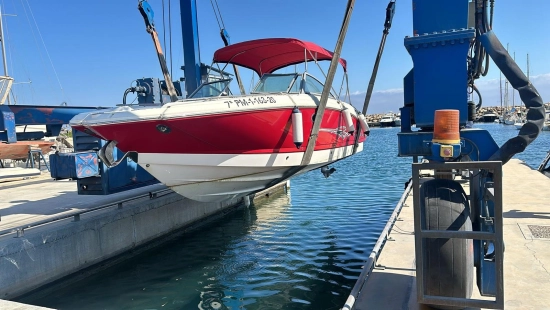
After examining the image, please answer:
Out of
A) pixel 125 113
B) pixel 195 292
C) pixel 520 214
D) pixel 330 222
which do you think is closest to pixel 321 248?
pixel 330 222

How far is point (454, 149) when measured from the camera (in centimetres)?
293

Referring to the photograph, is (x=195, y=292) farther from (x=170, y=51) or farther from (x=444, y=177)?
(x=170, y=51)

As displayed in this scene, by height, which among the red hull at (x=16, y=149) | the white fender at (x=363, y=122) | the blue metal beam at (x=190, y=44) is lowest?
the red hull at (x=16, y=149)

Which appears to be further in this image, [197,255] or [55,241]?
[197,255]

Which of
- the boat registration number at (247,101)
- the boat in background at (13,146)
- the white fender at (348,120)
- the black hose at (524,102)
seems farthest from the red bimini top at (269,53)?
the boat in background at (13,146)

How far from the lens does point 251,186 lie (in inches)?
255

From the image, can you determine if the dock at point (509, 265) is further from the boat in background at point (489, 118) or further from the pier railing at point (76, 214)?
the boat in background at point (489, 118)

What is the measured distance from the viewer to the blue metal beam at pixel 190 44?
962cm

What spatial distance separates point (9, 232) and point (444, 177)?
18.0 feet

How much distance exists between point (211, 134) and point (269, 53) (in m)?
2.71

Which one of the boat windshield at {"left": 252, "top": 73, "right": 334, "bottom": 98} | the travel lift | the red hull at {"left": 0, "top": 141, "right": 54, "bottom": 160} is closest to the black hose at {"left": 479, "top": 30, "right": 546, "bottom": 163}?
the travel lift

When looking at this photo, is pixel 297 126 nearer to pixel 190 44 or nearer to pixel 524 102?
pixel 524 102

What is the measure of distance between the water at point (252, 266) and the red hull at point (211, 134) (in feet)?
6.64

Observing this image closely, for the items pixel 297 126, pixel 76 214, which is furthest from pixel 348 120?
pixel 76 214
